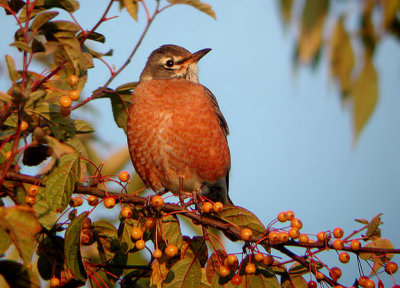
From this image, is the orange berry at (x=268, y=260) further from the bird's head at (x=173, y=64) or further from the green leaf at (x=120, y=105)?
the bird's head at (x=173, y=64)

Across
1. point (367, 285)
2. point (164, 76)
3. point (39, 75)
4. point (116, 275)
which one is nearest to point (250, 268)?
point (367, 285)

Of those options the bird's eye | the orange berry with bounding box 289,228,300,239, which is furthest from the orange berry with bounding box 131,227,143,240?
the bird's eye

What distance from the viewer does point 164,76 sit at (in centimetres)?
467

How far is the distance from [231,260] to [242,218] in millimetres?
207

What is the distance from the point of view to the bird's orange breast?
153 inches

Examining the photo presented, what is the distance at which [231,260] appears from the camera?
2170 millimetres

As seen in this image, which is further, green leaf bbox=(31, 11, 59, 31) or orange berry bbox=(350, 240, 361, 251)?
orange berry bbox=(350, 240, 361, 251)

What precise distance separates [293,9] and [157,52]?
2132 mm

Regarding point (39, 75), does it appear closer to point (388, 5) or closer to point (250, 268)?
point (250, 268)

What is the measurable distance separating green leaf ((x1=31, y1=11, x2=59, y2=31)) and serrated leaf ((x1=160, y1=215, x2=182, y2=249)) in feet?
3.31

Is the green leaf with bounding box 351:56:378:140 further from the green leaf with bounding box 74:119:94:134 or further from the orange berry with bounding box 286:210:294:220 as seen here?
the green leaf with bounding box 74:119:94:134

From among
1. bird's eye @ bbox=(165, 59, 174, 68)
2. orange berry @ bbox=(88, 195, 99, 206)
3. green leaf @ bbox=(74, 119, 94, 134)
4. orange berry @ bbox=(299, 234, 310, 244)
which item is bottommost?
orange berry @ bbox=(88, 195, 99, 206)

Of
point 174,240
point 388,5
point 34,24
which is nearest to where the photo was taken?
point 34,24

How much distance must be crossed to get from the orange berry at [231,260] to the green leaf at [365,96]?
3.78ft
